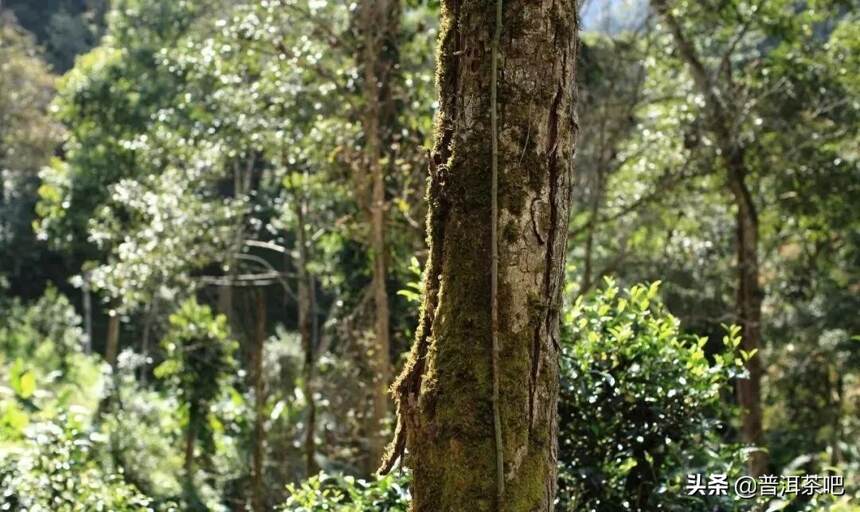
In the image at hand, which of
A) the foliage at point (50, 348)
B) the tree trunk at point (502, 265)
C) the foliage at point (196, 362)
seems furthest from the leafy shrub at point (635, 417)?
the foliage at point (50, 348)

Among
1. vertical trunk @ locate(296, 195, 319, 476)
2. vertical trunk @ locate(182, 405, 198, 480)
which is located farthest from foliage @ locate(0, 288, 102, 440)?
vertical trunk @ locate(296, 195, 319, 476)

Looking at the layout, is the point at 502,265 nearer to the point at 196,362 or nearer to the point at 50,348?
the point at 196,362

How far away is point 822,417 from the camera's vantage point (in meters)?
10.9

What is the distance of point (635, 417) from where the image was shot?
10.6 feet

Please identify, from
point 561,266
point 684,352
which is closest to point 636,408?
point 684,352

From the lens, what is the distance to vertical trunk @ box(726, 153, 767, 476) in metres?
7.81

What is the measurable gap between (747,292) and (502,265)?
672cm

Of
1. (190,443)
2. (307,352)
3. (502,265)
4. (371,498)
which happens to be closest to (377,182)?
(307,352)

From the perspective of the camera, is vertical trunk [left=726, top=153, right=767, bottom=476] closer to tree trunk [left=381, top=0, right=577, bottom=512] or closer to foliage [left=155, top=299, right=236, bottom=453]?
foliage [left=155, top=299, right=236, bottom=453]

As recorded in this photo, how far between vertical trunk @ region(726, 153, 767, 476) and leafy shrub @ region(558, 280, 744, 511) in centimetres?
472

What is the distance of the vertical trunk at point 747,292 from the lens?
7809 mm

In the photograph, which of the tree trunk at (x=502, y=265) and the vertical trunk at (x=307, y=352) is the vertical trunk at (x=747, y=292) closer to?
the vertical trunk at (x=307, y=352)

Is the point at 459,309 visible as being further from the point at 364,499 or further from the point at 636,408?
the point at 636,408

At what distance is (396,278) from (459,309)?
5974mm
